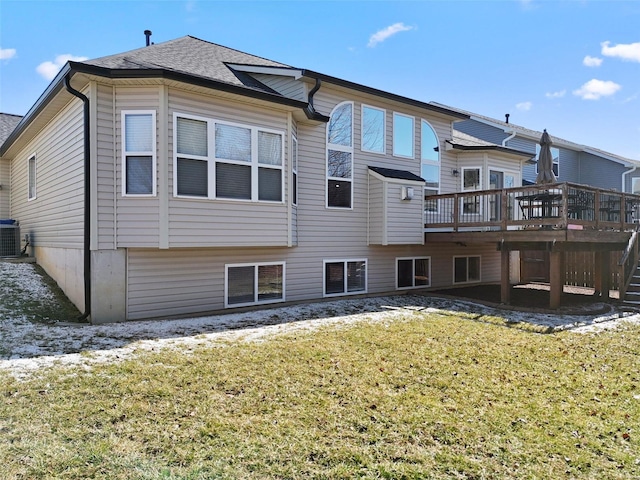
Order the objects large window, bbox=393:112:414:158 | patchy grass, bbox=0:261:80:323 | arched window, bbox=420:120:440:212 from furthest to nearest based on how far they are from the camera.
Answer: arched window, bbox=420:120:440:212 → large window, bbox=393:112:414:158 → patchy grass, bbox=0:261:80:323

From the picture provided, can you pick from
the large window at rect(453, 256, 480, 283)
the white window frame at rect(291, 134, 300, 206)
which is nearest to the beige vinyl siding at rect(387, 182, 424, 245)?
the white window frame at rect(291, 134, 300, 206)

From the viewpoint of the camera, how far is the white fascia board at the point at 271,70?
9.37 metres

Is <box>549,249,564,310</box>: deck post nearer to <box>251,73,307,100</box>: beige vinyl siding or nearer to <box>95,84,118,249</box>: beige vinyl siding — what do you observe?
<box>251,73,307,100</box>: beige vinyl siding

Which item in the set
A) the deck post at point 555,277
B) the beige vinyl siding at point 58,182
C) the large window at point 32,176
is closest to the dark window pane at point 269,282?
the beige vinyl siding at point 58,182

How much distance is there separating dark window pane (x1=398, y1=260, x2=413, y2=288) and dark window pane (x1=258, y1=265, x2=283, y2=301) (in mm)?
4035

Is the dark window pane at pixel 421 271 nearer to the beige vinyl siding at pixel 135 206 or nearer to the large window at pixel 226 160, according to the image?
Result: the large window at pixel 226 160

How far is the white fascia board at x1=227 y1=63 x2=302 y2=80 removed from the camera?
9367 mm

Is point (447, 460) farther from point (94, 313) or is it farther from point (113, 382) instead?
point (94, 313)

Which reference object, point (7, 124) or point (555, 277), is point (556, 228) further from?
point (7, 124)

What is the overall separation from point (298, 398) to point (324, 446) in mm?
898

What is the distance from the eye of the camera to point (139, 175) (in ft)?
23.4

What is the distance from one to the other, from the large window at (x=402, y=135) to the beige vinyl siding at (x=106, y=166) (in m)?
7.30

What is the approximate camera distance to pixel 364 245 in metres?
10.8

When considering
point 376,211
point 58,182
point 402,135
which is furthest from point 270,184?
point 402,135
